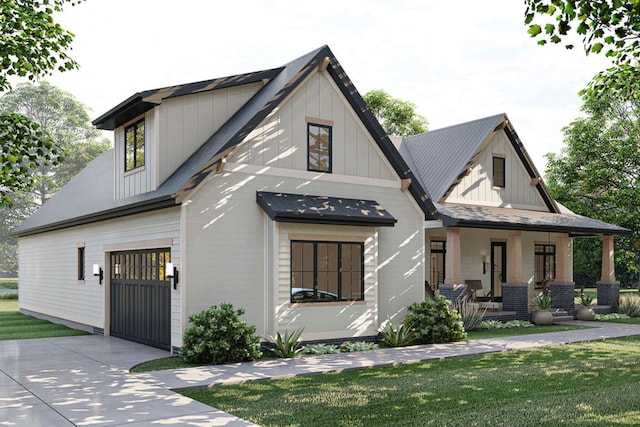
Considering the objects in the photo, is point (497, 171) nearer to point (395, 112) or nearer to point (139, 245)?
point (139, 245)

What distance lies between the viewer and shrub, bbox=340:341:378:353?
14570 millimetres

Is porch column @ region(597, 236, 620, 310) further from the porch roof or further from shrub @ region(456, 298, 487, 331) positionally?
shrub @ region(456, 298, 487, 331)

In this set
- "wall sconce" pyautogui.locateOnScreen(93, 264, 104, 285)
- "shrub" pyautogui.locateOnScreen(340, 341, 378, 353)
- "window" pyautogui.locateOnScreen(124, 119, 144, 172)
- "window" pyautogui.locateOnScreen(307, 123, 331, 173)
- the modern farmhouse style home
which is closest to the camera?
the modern farmhouse style home

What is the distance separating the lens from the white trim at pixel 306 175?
14.0 meters

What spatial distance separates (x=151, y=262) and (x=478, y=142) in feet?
42.5

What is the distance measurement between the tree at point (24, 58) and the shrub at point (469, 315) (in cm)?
1261

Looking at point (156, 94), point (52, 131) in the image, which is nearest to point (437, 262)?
point (156, 94)

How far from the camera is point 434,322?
15.6m

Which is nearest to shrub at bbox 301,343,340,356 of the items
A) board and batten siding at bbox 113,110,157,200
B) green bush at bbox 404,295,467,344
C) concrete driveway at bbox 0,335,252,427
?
green bush at bbox 404,295,467,344

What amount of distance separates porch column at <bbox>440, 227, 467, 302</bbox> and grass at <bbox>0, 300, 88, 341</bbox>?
10915mm

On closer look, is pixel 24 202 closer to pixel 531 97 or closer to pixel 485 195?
pixel 531 97

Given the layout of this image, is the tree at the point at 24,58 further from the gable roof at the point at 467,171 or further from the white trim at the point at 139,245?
the gable roof at the point at 467,171

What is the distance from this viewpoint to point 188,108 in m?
15.1

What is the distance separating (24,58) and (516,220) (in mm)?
15946
